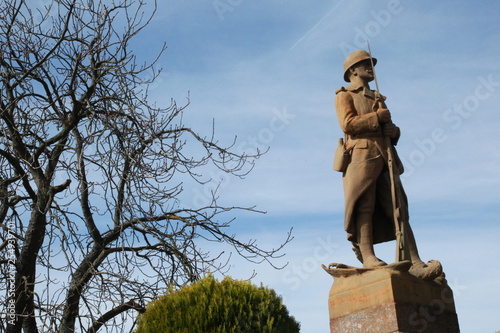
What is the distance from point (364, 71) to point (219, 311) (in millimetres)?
3048

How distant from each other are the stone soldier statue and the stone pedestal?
250mm

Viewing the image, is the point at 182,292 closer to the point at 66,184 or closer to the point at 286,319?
the point at 286,319

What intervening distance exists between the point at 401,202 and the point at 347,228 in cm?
57

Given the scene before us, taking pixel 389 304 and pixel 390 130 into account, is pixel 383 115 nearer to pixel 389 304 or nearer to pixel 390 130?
pixel 390 130

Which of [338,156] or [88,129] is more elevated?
[88,129]

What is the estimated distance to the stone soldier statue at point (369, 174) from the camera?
6.20 metres

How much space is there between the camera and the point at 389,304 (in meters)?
5.48

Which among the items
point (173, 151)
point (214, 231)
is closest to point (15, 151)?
point (173, 151)

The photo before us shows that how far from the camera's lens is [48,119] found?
914cm

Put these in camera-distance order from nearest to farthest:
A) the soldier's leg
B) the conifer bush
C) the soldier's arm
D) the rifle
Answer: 1. the rifle
2. the soldier's leg
3. the soldier's arm
4. the conifer bush

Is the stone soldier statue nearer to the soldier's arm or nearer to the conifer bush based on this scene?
the soldier's arm

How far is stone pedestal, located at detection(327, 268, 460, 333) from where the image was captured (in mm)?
5496

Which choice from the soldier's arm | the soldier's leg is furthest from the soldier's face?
the soldier's leg

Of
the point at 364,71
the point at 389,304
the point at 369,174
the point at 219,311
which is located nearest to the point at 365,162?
the point at 369,174
